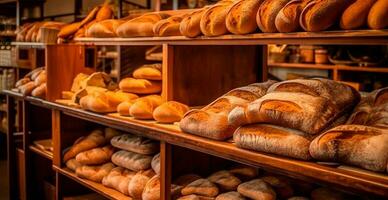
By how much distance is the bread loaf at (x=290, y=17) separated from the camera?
55.0 inches

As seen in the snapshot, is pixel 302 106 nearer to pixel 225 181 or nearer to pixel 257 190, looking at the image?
pixel 257 190

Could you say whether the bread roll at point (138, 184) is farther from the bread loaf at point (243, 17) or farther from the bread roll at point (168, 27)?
the bread loaf at point (243, 17)

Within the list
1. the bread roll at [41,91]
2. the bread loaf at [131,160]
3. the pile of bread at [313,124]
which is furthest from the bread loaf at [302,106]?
the bread roll at [41,91]

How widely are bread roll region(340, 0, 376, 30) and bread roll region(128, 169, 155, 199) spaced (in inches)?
50.5

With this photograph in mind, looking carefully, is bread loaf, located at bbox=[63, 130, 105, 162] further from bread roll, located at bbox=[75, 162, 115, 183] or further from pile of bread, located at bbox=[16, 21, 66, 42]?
pile of bread, located at bbox=[16, 21, 66, 42]

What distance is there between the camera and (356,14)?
4.03 feet

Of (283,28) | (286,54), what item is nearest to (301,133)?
(283,28)

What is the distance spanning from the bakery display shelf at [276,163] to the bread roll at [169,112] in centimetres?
3

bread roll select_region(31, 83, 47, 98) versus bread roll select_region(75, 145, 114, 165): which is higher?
bread roll select_region(31, 83, 47, 98)

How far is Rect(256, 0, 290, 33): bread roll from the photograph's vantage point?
1477 mm

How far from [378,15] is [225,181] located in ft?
3.29

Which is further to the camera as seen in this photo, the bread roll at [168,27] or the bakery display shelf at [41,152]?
the bakery display shelf at [41,152]

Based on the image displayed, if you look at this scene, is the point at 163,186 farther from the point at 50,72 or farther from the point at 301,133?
the point at 50,72

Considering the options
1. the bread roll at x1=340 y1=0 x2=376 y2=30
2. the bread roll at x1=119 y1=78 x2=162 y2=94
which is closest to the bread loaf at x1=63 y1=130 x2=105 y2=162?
the bread roll at x1=119 y1=78 x2=162 y2=94
